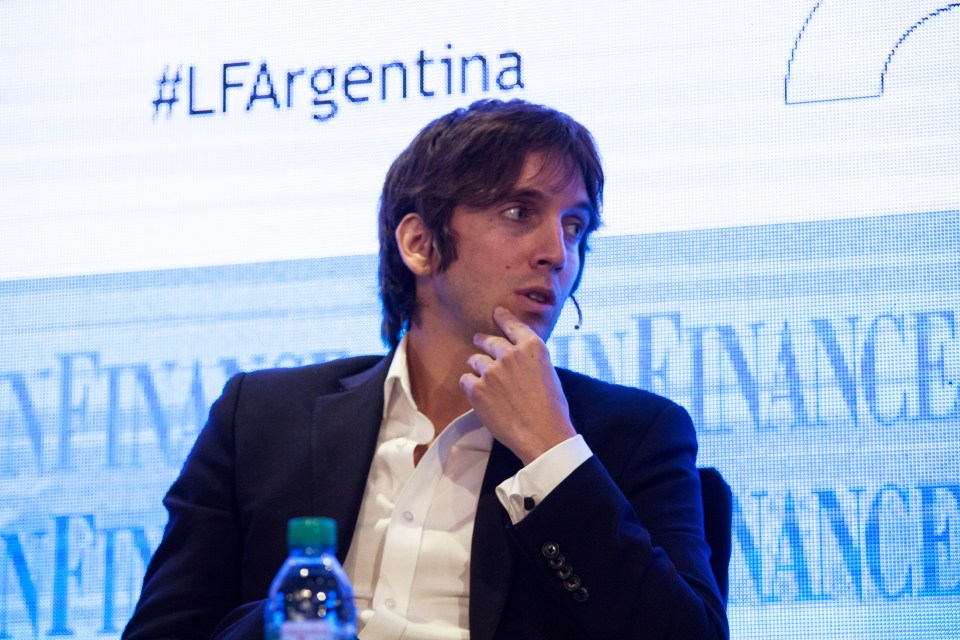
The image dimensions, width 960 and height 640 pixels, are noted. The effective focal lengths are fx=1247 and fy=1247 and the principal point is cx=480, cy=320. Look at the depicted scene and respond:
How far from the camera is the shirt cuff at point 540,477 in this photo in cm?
209

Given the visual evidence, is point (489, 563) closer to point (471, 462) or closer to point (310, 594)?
point (471, 462)

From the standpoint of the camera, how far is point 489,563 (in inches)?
86.5

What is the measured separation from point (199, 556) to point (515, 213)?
34.9 inches

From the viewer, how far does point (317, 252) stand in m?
3.23

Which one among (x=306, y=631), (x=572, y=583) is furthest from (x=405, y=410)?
(x=306, y=631)

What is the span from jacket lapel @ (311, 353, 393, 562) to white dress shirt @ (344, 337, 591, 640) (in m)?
0.04

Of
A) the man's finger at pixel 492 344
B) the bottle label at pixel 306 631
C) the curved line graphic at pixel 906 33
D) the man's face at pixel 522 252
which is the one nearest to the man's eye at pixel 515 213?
the man's face at pixel 522 252

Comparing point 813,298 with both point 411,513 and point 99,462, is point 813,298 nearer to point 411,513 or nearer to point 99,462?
point 411,513

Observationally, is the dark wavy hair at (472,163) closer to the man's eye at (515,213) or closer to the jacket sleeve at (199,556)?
the man's eye at (515,213)

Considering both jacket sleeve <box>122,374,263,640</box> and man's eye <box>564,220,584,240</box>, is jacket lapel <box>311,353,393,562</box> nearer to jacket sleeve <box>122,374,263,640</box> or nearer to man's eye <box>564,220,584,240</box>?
jacket sleeve <box>122,374,263,640</box>

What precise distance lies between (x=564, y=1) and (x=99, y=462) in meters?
1.70

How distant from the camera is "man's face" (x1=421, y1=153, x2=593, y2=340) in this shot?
2.42 meters

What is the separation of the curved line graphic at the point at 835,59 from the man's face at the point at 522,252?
810 mm

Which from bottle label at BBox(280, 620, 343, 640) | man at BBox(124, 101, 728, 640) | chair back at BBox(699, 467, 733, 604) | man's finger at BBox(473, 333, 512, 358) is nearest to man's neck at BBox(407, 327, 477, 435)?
man at BBox(124, 101, 728, 640)
